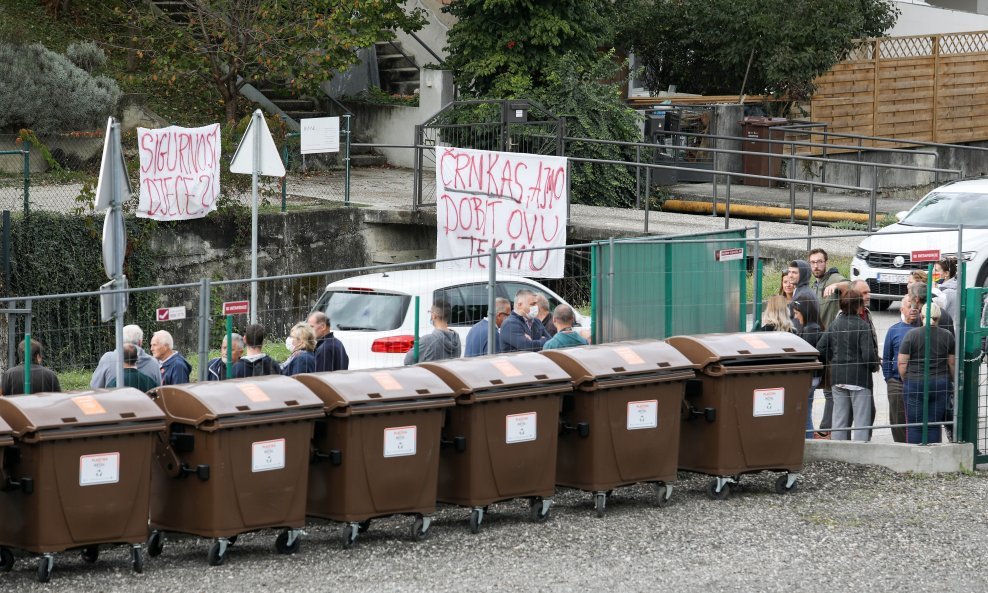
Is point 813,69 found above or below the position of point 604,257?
above

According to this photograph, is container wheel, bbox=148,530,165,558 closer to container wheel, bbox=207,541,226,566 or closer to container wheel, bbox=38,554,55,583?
container wheel, bbox=207,541,226,566

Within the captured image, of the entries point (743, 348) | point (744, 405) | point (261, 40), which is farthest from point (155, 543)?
point (261, 40)

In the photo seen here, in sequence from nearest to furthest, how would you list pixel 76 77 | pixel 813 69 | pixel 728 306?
pixel 728 306 < pixel 76 77 < pixel 813 69

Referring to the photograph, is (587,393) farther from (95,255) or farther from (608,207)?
(608,207)

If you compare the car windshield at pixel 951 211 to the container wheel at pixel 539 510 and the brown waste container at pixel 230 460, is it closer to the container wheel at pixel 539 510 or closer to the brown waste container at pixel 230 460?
the container wheel at pixel 539 510

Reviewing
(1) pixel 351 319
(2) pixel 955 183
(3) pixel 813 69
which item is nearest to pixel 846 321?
(1) pixel 351 319

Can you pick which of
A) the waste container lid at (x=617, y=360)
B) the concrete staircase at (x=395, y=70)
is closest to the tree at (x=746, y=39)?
the concrete staircase at (x=395, y=70)

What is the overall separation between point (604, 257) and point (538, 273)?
5.40ft

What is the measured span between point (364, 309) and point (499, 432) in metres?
3.50

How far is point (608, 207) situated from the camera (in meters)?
21.9

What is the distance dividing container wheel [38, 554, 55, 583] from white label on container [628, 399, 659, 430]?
3868 millimetres

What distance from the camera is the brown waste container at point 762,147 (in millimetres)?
25547

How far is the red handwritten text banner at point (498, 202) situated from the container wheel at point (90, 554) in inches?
271

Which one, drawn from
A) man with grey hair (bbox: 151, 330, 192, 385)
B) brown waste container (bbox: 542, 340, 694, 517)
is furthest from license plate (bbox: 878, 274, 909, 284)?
man with grey hair (bbox: 151, 330, 192, 385)
